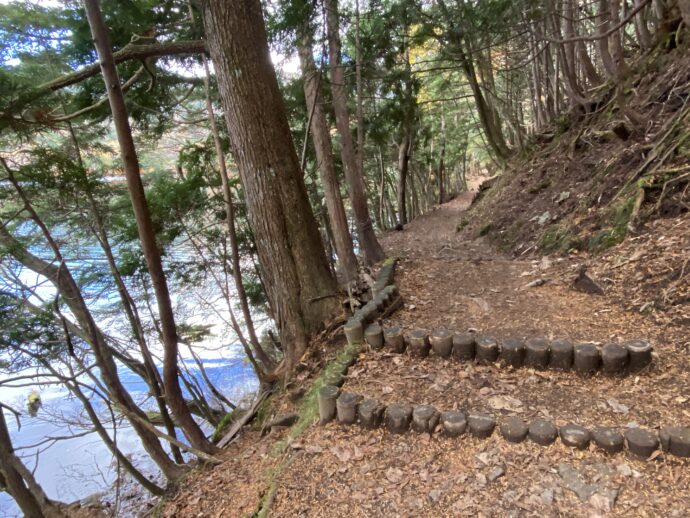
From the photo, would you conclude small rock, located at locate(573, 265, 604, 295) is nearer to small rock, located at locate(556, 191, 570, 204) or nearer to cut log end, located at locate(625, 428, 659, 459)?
cut log end, located at locate(625, 428, 659, 459)

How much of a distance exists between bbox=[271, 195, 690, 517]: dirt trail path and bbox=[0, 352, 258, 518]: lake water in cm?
570

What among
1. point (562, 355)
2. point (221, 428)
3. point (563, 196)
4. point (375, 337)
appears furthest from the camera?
point (563, 196)

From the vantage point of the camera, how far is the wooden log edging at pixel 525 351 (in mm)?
2508

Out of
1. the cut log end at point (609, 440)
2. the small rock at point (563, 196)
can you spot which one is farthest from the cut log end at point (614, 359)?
the small rock at point (563, 196)

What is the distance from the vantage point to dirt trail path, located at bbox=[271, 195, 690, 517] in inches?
72.4

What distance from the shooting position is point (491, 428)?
226 cm

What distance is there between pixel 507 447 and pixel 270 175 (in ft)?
9.29

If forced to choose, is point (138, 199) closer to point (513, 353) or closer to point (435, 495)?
Answer: point (435, 495)

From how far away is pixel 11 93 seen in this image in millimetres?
3152

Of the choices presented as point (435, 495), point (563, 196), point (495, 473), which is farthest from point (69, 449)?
point (563, 196)

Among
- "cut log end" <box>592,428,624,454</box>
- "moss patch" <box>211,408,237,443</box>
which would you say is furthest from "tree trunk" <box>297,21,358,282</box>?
"cut log end" <box>592,428,624,454</box>

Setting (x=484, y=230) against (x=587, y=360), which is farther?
(x=484, y=230)

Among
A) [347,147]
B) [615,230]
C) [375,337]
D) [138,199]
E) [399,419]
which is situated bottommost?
[399,419]

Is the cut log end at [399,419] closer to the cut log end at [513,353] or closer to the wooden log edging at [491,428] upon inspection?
the wooden log edging at [491,428]
